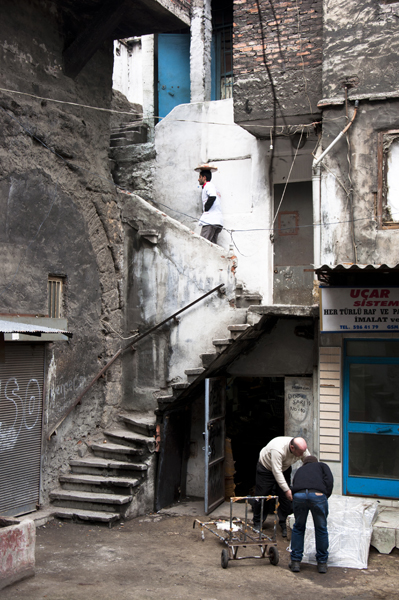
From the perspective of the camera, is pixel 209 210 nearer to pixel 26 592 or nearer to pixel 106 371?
pixel 106 371

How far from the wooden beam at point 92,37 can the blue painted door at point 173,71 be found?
15.7 feet

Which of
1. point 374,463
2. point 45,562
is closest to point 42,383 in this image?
point 45,562

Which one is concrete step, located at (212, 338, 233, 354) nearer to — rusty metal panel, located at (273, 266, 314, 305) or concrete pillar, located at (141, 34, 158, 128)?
rusty metal panel, located at (273, 266, 314, 305)

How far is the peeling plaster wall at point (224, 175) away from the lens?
39.4 ft

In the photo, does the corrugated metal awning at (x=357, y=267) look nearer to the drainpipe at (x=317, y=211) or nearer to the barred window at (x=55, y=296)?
the drainpipe at (x=317, y=211)

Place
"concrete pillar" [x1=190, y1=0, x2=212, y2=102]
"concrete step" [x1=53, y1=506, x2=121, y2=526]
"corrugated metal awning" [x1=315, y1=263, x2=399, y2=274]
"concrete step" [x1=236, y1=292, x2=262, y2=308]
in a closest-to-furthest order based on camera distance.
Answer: "corrugated metal awning" [x1=315, y1=263, x2=399, y2=274] < "concrete step" [x1=53, y1=506, x2=121, y2=526] < "concrete step" [x1=236, y1=292, x2=262, y2=308] < "concrete pillar" [x1=190, y1=0, x2=212, y2=102]

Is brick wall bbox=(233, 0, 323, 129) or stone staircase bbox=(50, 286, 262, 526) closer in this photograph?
stone staircase bbox=(50, 286, 262, 526)

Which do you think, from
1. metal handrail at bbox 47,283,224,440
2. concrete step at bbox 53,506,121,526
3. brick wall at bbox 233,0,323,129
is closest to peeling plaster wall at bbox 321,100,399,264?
brick wall at bbox 233,0,323,129

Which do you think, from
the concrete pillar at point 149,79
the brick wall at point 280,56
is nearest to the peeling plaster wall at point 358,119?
the brick wall at point 280,56

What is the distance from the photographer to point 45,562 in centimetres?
715

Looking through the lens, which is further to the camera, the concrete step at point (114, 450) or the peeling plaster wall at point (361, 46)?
the concrete step at point (114, 450)

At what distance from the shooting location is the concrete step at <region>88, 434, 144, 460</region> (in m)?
9.50

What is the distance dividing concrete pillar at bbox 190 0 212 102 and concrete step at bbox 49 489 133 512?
9054 mm

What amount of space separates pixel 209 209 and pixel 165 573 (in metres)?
6.88
